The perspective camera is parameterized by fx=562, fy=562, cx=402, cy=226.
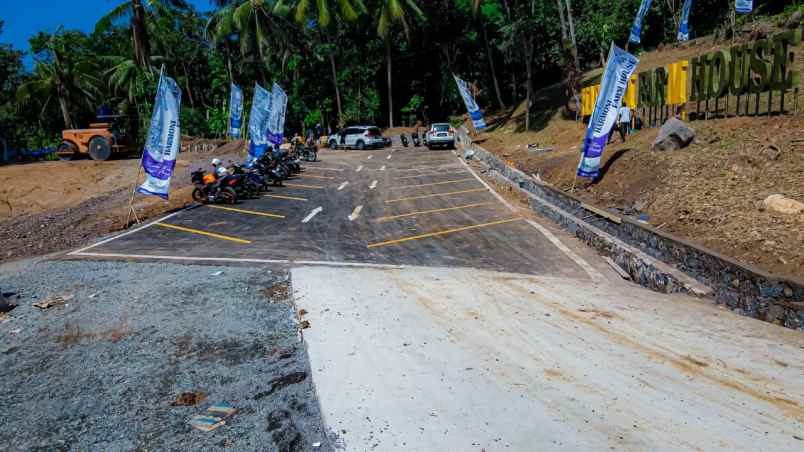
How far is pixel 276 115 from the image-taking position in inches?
1014

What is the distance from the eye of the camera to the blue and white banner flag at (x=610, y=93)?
1477 centimetres

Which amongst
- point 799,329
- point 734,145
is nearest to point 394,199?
point 734,145

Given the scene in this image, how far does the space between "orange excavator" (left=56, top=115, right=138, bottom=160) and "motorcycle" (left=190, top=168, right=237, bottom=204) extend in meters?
13.9

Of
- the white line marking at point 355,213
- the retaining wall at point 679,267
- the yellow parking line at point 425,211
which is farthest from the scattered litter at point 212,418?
the white line marking at point 355,213

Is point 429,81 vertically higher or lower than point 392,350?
higher

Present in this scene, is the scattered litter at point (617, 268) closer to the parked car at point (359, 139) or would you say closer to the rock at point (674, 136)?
the rock at point (674, 136)

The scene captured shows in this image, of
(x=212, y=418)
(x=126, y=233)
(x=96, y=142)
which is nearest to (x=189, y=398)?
(x=212, y=418)

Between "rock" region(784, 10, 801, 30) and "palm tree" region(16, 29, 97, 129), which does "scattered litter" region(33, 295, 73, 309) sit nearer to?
"rock" region(784, 10, 801, 30)

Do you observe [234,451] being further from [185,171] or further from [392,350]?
[185,171]

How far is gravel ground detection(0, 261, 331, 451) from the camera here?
501cm

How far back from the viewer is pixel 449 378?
588 centimetres

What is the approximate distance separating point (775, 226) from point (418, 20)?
39535 mm

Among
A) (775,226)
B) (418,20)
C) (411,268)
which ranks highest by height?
(418,20)

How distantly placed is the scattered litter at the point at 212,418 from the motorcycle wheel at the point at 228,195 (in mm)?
13922
